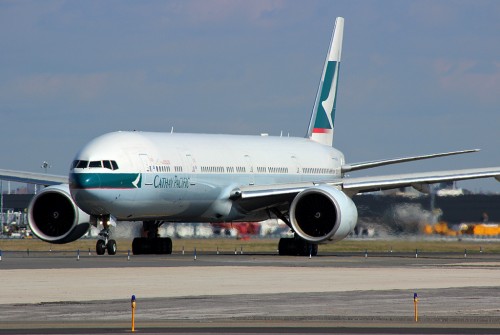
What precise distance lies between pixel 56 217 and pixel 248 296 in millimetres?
24609

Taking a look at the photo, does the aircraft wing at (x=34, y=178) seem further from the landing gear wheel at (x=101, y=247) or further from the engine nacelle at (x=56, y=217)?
the landing gear wheel at (x=101, y=247)

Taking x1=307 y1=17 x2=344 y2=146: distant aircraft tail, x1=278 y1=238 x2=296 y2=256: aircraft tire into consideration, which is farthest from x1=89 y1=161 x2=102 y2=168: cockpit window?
x1=307 y1=17 x2=344 y2=146: distant aircraft tail

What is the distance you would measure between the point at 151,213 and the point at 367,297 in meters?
22.1

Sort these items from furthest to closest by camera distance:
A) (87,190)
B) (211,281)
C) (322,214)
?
(322,214) < (87,190) < (211,281)

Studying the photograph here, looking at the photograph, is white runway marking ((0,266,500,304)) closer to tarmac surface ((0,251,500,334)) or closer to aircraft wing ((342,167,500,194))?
tarmac surface ((0,251,500,334))

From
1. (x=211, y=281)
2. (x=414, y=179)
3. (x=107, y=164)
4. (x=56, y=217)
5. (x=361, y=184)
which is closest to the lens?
(x=211, y=281)

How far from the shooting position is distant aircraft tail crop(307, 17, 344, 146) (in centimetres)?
6384

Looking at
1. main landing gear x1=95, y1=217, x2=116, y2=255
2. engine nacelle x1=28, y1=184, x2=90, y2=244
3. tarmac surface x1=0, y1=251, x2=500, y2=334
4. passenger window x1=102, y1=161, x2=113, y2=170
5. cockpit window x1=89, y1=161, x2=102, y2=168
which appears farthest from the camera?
engine nacelle x1=28, y1=184, x2=90, y2=244

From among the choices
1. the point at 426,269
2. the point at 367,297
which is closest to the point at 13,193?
the point at 426,269

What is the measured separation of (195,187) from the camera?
2051 inches

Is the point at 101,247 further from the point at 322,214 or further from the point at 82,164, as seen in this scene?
the point at 322,214

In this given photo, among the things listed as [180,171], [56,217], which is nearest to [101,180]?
[180,171]

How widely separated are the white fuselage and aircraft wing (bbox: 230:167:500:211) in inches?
38.0

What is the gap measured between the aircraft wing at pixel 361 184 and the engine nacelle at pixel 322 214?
3.57ft
